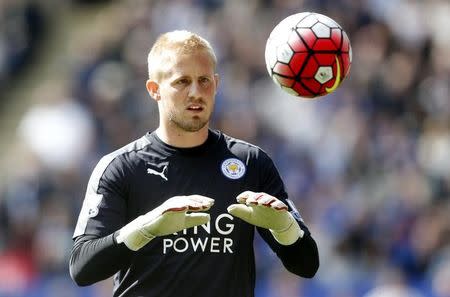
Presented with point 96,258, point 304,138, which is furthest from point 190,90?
point 304,138

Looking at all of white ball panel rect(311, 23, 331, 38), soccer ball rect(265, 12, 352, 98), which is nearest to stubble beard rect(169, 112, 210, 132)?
soccer ball rect(265, 12, 352, 98)

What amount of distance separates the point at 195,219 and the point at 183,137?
0.68 metres

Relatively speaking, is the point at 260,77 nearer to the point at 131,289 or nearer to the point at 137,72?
the point at 137,72

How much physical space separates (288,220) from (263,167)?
1.49 feet

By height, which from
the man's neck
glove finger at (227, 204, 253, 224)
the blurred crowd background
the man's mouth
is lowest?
the blurred crowd background

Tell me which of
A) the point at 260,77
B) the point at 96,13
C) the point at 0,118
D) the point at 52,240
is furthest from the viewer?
the point at 96,13

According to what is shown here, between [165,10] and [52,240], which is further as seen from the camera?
[165,10]

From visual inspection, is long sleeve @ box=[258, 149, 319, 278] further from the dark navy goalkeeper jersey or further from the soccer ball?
the soccer ball

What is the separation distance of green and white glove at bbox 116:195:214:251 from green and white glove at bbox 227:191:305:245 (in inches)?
6.8

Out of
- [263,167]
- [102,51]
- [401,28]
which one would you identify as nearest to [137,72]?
[102,51]

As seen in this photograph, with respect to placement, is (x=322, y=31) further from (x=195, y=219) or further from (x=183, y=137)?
(x=195, y=219)

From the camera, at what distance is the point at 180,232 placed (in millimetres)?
4914

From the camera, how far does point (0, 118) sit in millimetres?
13656

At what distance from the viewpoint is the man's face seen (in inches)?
195
